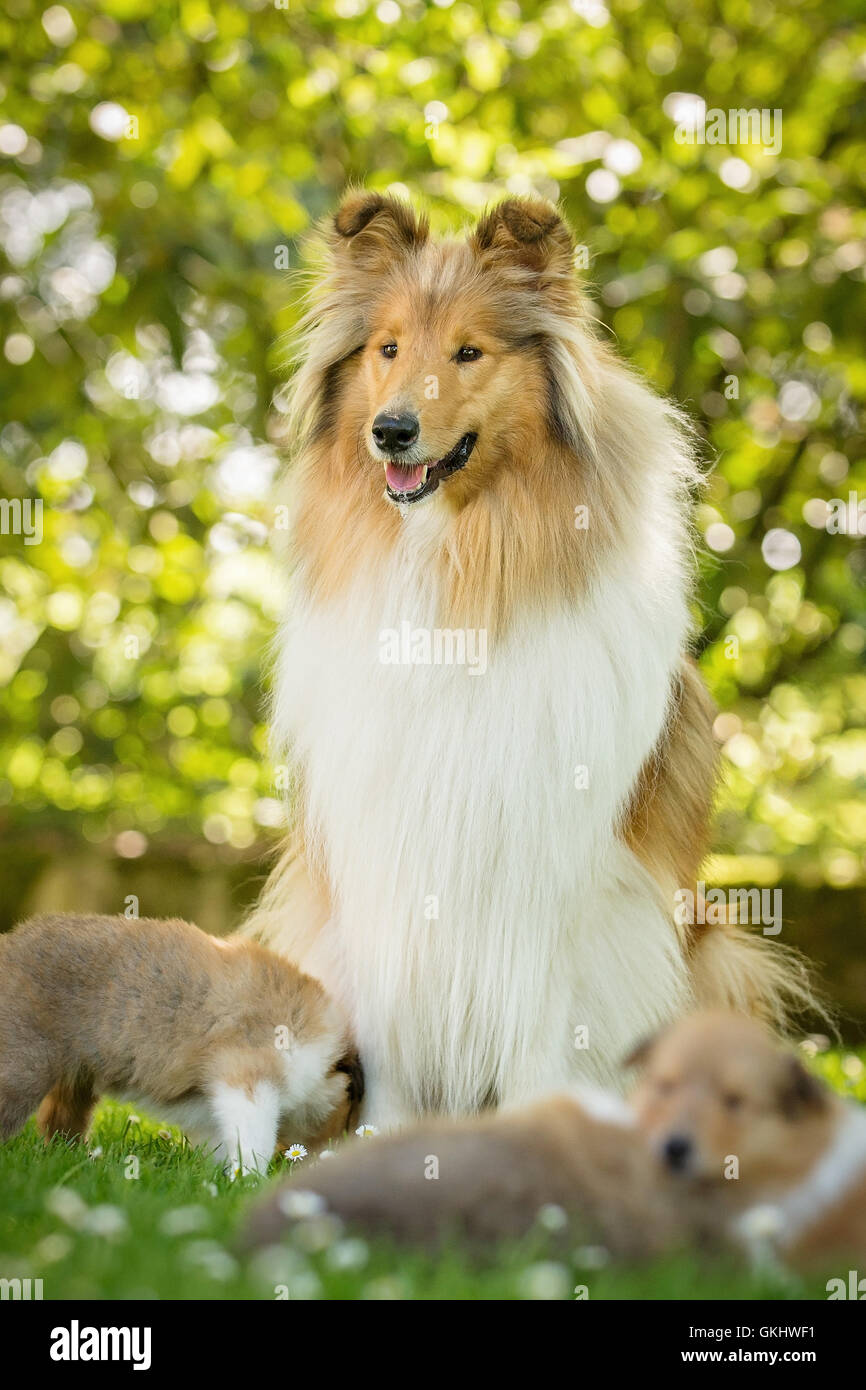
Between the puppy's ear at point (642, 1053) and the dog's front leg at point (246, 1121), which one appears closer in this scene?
the puppy's ear at point (642, 1053)

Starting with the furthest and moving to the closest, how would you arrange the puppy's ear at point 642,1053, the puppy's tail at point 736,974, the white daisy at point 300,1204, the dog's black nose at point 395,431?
the puppy's tail at point 736,974
the dog's black nose at point 395,431
the puppy's ear at point 642,1053
the white daisy at point 300,1204

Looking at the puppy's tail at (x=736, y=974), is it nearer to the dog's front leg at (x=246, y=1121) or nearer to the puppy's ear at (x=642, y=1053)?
the dog's front leg at (x=246, y=1121)

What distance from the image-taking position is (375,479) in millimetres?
4496

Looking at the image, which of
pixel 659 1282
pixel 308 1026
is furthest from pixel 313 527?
pixel 659 1282

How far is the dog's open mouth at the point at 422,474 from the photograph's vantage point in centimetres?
428

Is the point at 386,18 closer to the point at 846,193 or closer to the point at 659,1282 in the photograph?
the point at 846,193

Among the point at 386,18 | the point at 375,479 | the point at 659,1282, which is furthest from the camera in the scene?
the point at 386,18

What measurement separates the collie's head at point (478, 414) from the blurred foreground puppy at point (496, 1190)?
199 cm

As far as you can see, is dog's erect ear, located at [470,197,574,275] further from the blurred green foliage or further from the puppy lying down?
the puppy lying down

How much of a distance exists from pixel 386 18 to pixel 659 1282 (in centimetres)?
645

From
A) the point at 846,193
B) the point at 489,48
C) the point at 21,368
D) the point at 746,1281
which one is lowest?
the point at 746,1281

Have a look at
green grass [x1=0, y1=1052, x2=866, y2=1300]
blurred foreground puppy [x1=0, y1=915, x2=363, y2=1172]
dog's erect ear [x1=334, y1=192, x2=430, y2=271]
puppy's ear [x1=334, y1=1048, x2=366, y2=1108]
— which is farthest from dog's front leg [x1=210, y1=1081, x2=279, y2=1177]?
dog's erect ear [x1=334, y1=192, x2=430, y2=271]

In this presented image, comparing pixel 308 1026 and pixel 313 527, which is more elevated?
pixel 313 527

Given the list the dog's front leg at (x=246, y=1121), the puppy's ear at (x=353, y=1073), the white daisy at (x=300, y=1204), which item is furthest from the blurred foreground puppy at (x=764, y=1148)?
the puppy's ear at (x=353, y=1073)
